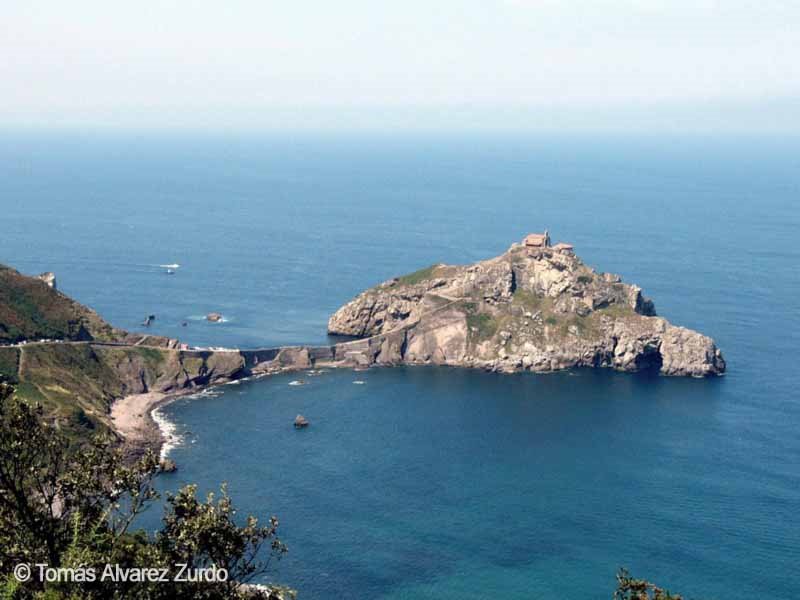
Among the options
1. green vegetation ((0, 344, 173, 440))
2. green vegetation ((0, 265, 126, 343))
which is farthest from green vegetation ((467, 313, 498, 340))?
green vegetation ((0, 265, 126, 343))

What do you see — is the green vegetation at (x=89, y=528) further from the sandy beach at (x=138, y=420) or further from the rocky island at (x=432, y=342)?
the rocky island at (x=432, y=342)

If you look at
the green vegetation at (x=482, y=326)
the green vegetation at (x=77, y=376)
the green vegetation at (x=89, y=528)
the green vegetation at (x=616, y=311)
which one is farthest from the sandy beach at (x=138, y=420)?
the green vegetation at (x=89, y=528)

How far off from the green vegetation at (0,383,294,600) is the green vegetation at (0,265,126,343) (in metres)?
125

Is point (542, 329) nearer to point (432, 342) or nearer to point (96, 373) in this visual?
point (432, 342)

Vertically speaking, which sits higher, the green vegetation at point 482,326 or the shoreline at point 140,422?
the green vegetation at point 482,326

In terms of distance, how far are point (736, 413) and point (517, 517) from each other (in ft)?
188

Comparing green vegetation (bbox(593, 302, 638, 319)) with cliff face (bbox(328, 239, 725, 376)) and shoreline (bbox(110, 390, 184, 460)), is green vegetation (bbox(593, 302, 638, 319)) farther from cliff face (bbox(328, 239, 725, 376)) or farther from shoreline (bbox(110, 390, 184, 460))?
shoreline (bbox(110, 390, 184, 460))

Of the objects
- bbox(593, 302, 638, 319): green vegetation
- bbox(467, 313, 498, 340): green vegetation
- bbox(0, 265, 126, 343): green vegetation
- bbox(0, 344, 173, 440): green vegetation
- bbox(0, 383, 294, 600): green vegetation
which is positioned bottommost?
bbox(0, 344, 173, 440): green vegetation

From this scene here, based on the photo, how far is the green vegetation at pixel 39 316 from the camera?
566 feet

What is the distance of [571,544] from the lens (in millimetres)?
114688

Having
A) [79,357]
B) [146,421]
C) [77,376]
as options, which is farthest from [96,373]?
[146,421]

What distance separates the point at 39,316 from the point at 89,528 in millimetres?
137580

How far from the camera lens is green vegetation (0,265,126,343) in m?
172

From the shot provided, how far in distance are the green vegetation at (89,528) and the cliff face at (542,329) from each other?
136 meters
